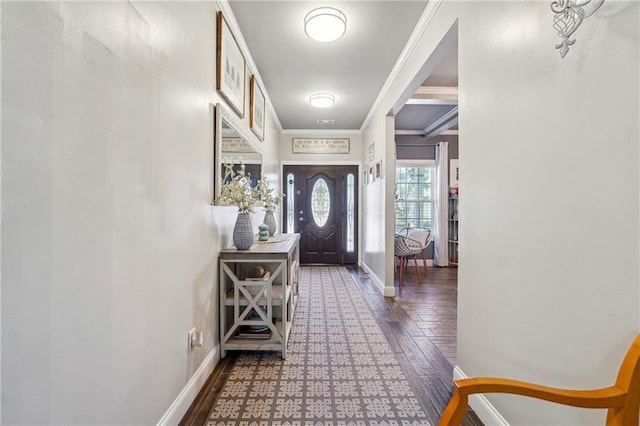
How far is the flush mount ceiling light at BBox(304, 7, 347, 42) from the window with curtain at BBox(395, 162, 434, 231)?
4.17m

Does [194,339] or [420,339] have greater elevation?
[194,339]

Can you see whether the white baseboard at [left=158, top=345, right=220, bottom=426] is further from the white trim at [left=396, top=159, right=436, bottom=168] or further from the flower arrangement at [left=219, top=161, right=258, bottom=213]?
the white trim at [left=396, top=159, right=436, bottom=168]

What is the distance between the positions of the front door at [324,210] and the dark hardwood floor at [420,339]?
1.36m

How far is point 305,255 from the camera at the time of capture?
598cm

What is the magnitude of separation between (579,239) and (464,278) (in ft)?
2.81

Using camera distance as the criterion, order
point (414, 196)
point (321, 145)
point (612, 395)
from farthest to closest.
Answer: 1. point (414, 196)
2. point (321, 145)
3. point (612, 395)

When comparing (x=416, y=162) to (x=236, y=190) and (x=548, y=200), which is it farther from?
(x=548, y=200)

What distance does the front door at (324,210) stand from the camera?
19.6 feet

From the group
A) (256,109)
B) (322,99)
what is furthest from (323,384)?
(322,99)

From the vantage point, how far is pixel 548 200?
109cm

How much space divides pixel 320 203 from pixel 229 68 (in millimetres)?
3872

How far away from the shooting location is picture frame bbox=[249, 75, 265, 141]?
309cm

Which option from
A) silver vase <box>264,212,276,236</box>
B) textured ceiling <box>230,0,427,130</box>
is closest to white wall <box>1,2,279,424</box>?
textured ceiling <box>230,0,427,130</box>

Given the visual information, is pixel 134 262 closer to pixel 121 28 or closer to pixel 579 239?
pixel 121 28
